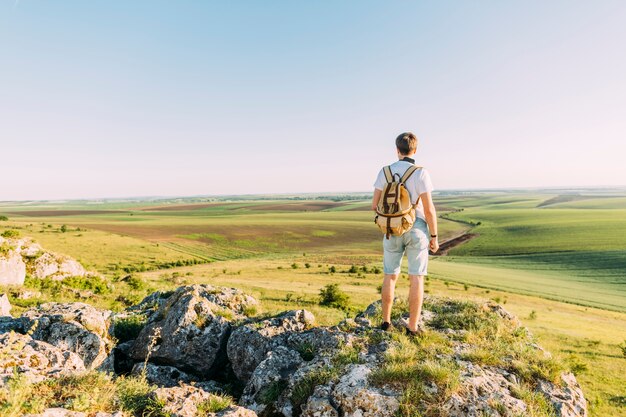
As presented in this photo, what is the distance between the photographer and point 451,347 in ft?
22.6

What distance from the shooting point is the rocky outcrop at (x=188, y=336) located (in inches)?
314

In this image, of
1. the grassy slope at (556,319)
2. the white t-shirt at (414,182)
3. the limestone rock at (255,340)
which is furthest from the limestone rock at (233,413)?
the grassy slope at (556,319)

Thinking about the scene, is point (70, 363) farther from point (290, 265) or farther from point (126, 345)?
point (290, 265)

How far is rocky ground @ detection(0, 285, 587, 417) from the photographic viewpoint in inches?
197

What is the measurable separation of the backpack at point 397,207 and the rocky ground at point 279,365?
87.9 inches

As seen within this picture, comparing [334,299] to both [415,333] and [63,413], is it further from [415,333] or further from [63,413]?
[63,413]

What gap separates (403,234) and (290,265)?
1996 inches

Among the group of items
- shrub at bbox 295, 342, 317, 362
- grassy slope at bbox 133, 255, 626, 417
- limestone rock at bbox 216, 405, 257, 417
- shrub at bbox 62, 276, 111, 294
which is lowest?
grassy slope at bbox 133, 255, 626, 417

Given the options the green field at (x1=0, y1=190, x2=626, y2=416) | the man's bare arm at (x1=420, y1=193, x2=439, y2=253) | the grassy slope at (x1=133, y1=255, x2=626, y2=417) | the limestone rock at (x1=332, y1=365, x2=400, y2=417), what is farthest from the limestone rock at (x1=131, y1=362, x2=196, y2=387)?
the man's bare arm at (x1=420, y1=193, x2=439, y2=253)

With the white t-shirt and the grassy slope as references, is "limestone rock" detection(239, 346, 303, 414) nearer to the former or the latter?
the white t-shirt

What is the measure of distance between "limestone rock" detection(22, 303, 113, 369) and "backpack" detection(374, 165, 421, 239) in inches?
272

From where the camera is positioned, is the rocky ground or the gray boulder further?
the gray boulder

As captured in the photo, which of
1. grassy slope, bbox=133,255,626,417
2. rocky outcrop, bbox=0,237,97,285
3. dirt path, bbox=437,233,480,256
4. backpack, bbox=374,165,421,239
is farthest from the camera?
dirt path, bbox=437,233,480,256

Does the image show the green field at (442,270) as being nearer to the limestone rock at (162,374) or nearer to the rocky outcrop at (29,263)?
the rocky outcrop at (29,263)
